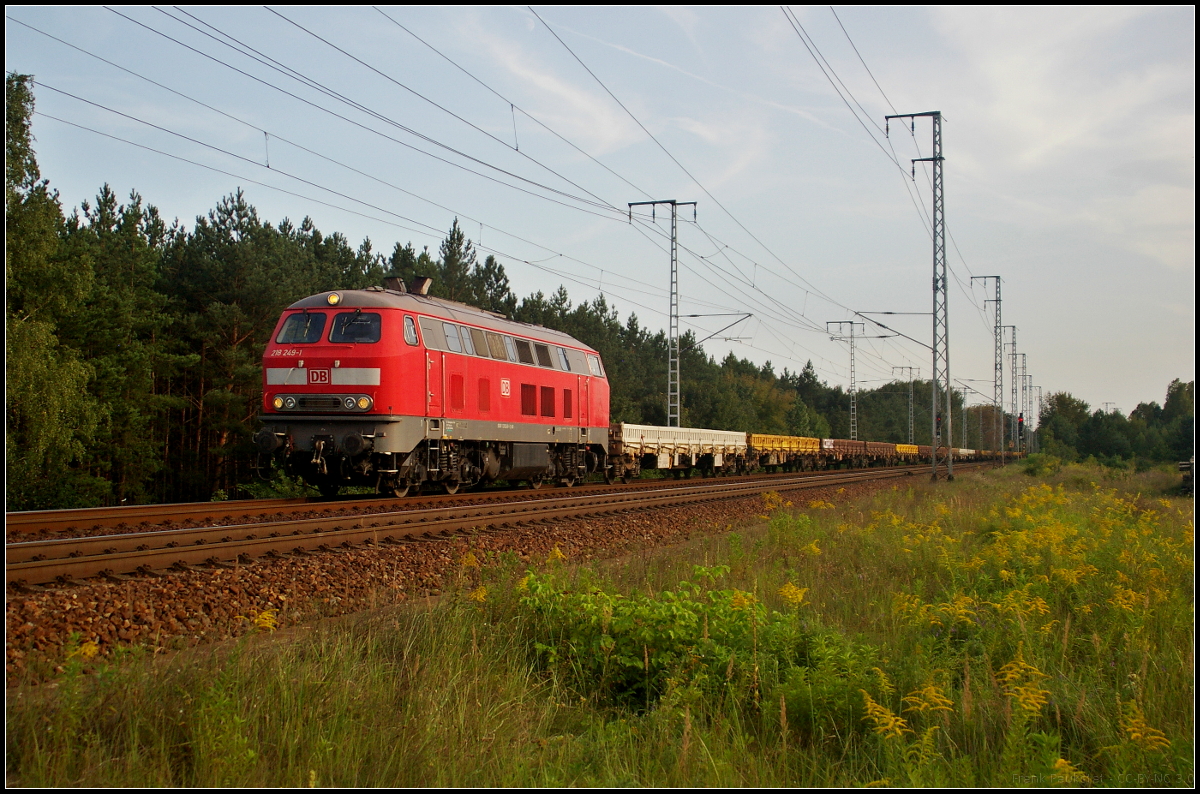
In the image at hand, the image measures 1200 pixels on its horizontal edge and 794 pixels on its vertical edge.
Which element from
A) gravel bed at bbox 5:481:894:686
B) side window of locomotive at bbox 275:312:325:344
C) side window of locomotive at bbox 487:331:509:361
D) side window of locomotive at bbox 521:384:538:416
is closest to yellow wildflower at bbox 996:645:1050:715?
gravel bed at bbox 5:481:894:686

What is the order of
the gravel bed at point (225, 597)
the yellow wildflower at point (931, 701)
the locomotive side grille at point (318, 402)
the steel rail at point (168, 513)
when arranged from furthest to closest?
the locomotive side grille at point (318, 402) → the steel rail at point (168, 513) → the gravel bed at point (225, 597) → the yellow wildflower at point (931, 701)

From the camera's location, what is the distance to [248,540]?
30.5ft

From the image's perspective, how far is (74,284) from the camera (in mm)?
25969

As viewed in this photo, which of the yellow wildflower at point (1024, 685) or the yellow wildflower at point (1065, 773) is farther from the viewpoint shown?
→ the yellow wildflower at point (1024, 685)

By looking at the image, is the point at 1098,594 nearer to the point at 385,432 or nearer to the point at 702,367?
the point at 385,432

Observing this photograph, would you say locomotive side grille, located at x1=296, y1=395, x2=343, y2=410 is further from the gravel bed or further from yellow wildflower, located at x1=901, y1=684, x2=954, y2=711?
yellow wildflower, located at x1=901, y1=684, x2=954, y2=711

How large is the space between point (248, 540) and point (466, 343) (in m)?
8.55

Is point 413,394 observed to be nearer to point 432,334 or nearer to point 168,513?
point 432,334

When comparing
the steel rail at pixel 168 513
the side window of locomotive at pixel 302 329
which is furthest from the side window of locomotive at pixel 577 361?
the side window of locomotive at pixel 302 329

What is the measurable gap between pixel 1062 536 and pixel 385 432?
35.3ft

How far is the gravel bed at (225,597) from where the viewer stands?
5.46 m

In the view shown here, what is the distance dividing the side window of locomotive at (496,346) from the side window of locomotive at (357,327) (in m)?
3.63

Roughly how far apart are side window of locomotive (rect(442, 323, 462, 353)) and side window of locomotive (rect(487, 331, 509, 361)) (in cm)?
127

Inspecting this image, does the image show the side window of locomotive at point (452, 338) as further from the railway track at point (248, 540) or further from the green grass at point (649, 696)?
the green grass at point (649, 696)
